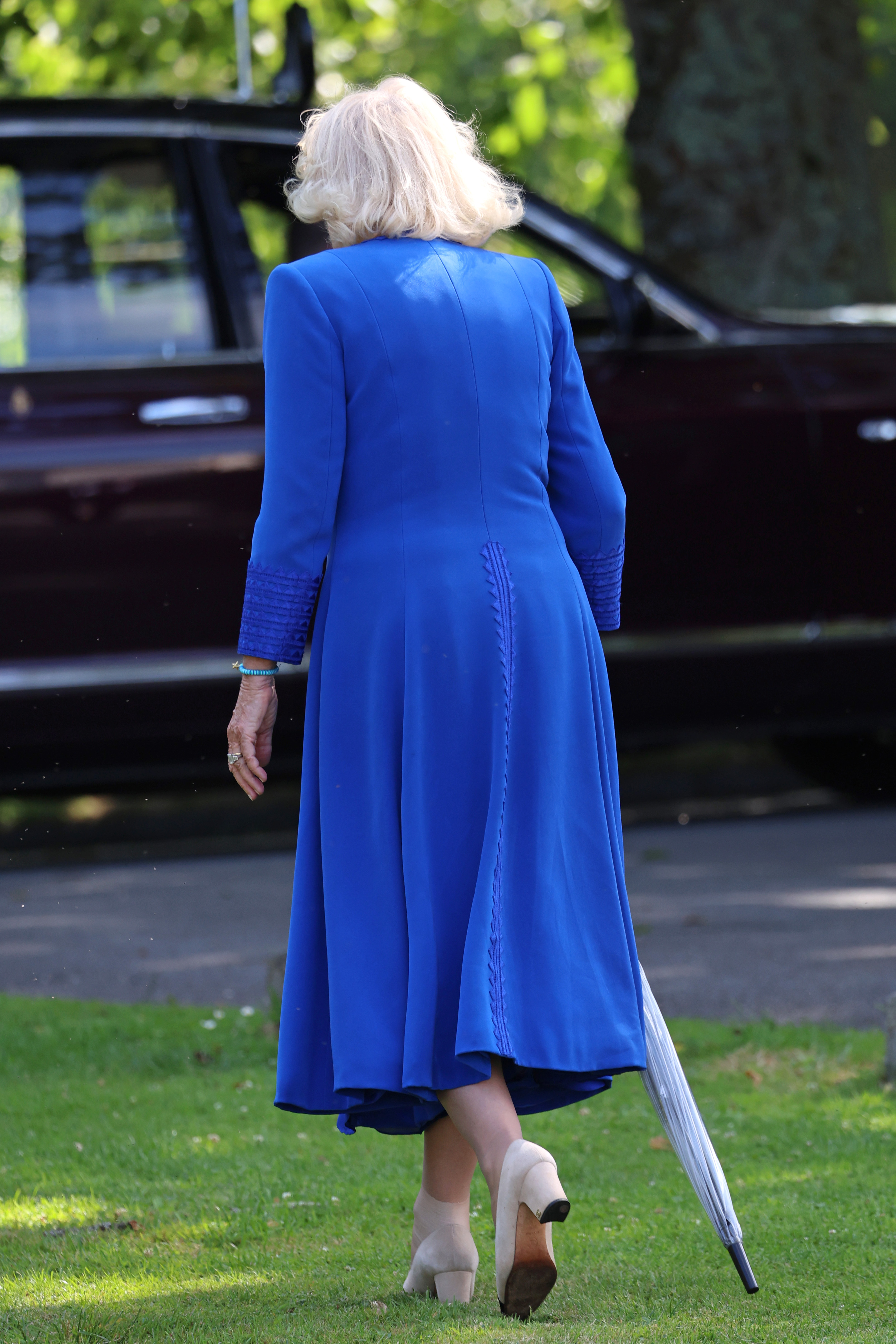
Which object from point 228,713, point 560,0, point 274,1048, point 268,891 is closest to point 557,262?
point 228,713

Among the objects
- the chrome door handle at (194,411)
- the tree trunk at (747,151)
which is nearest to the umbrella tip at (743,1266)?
the chrome door handle at (194,411)

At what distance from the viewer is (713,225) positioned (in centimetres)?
782

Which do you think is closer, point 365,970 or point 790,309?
point 365,970

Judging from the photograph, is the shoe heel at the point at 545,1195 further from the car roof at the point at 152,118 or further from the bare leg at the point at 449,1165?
the car roof at the point at 152,118

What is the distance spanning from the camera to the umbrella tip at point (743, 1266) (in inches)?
99.1

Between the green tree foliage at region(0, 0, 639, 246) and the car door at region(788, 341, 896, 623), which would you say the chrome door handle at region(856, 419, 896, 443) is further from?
the green tree foliage at region(0, 0, 639, 246)

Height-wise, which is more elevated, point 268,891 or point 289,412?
point 289,412

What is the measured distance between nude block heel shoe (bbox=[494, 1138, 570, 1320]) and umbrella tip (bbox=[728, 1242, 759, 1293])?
310mm

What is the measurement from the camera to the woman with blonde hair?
248cm

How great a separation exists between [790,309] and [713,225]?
0.49 meters

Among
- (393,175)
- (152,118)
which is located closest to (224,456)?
(152,118)

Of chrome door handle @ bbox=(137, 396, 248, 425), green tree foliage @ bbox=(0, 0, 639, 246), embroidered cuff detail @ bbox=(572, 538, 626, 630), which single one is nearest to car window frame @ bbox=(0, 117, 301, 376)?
chrome door handle @ bbox=(137, 396, 248, 425)

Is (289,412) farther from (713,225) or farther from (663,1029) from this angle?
(713,225)

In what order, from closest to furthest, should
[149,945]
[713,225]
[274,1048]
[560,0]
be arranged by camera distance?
[274,1048] → [149,945] → [713,225] → [560,0]
